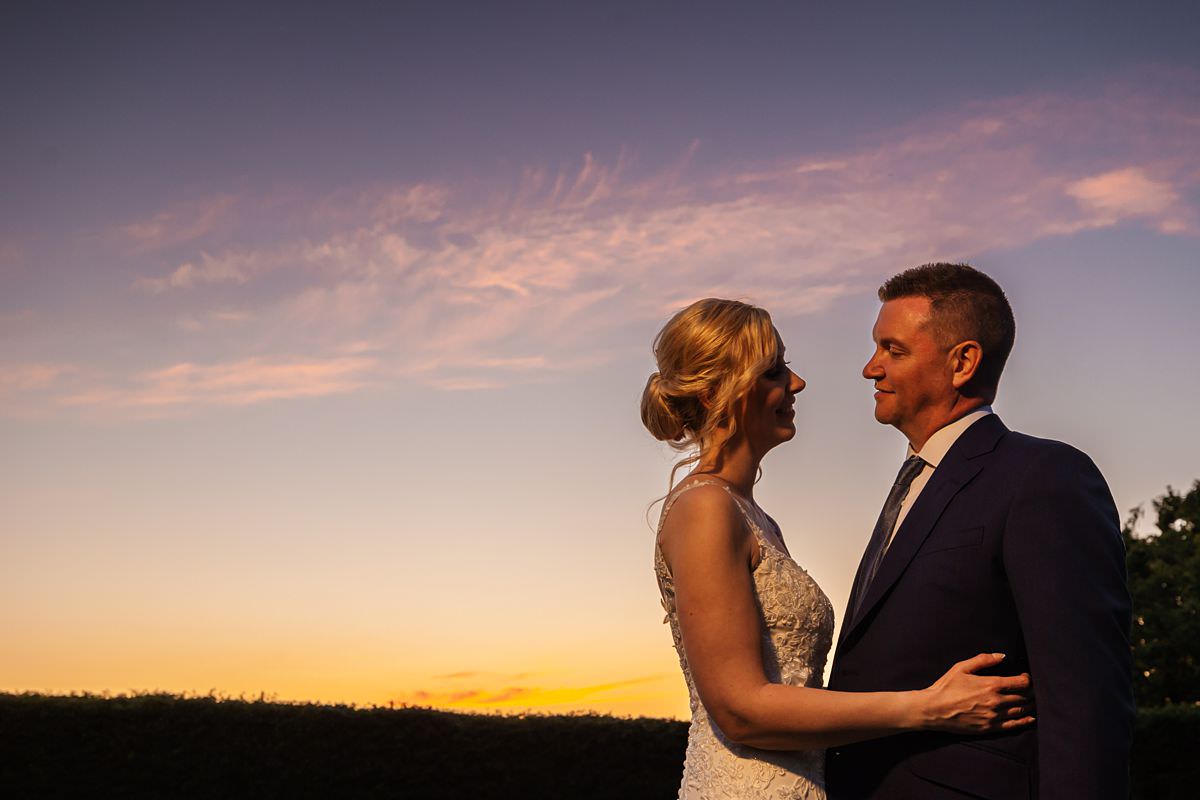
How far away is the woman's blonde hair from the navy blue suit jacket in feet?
2.52

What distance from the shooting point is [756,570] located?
4.26 meters

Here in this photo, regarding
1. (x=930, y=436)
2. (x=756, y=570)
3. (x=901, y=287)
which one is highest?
(x=901, y=287)

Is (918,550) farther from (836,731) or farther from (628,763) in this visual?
(628,763)

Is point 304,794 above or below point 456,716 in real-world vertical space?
below

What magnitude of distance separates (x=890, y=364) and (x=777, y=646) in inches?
45.4

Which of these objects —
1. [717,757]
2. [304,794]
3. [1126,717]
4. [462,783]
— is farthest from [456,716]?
[1126,717]

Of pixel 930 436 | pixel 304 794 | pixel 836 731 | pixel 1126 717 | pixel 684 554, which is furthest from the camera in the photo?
pixel 304 794

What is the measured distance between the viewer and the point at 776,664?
14.0ft

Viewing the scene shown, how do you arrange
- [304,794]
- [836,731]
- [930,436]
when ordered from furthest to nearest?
1. [304,794]
2. [930,436]
3. [836,731]

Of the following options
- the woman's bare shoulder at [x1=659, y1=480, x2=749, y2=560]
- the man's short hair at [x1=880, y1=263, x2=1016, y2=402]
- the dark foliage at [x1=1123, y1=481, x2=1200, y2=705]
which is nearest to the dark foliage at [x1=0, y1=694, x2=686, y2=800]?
the woman's bare shoulder at [x1=659, y1=480, x2=749, y2=560]

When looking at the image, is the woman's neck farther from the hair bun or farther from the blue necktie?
the blue necktie

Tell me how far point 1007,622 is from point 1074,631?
0.28 metres

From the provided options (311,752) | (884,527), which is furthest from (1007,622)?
(311,752)

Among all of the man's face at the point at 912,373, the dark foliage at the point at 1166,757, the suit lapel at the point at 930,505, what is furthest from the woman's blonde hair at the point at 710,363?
the dark foliage at the point at 1166,757
